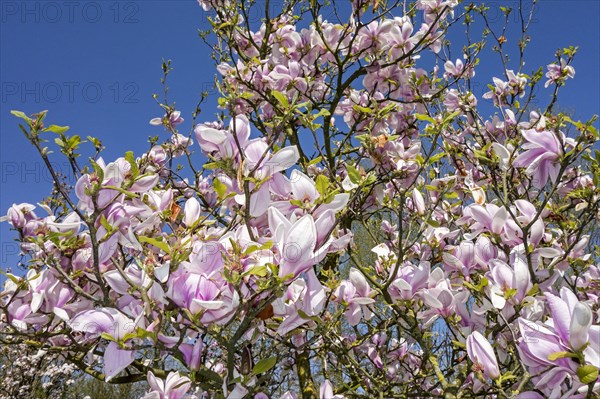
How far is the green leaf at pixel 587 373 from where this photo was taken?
43.2 inches

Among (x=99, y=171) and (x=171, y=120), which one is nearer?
(x=99, y=171)

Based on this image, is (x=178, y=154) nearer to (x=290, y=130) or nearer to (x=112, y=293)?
(x=290, y=130)

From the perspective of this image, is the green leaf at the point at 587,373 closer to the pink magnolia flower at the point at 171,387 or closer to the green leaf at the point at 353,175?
the green leaf at the point at 353,175

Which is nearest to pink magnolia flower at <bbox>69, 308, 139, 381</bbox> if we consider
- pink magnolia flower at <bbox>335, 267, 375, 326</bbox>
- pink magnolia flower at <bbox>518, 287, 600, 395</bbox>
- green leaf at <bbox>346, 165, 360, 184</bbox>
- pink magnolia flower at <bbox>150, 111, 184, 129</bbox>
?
green leaf at <bbox>346, 165, 360, 184</bbox>

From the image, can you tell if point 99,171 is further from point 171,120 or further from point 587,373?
point 171,120

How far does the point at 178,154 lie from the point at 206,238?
2.79m

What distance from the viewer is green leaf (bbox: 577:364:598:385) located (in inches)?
43.2

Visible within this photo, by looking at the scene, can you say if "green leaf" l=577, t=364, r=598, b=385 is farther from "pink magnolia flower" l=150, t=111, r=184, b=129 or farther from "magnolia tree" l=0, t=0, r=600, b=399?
"pink magnolia flower" l=150, t=111, r=184, b=129

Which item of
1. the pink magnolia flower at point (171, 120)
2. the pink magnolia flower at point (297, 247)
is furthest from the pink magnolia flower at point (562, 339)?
the pink magnolia flower at point (171, 120)

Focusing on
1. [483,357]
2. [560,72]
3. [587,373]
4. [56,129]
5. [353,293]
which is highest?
[560,72]

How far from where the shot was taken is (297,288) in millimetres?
1490

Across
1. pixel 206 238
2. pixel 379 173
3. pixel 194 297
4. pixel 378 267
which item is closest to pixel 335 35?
pixel 379 173

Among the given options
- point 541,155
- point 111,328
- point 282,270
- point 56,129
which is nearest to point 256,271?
point 282,270

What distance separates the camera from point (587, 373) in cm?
110
